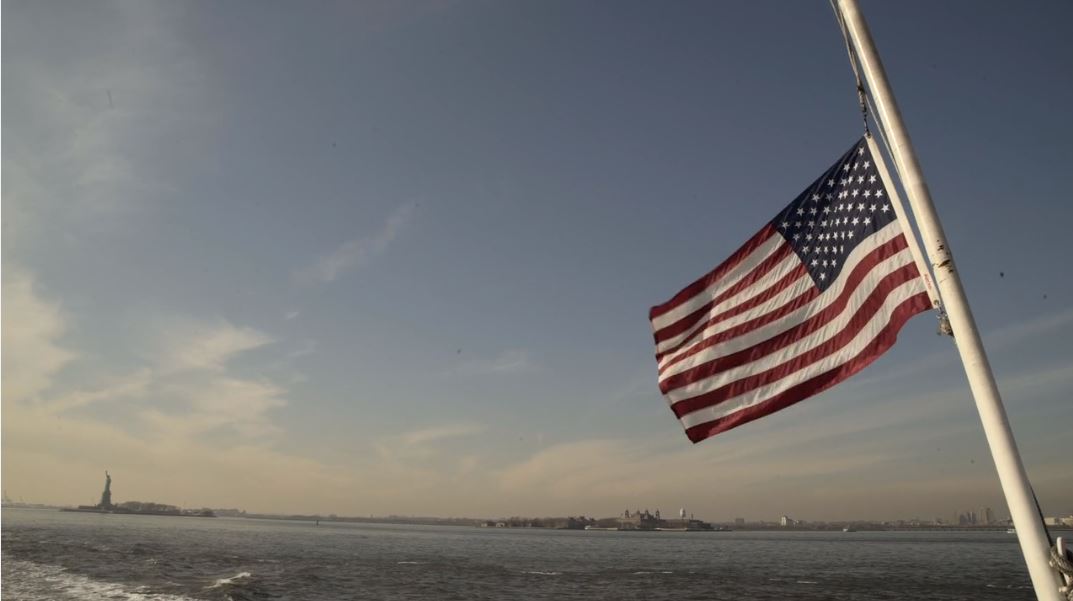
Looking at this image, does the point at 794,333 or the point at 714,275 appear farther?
the point at 714,275

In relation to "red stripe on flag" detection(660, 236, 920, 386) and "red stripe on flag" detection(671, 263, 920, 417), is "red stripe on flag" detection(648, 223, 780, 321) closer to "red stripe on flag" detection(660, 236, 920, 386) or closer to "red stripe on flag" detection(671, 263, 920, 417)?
"red stripe on flag" detection(660, 236, 920, 386)

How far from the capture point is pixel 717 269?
26.4 ft

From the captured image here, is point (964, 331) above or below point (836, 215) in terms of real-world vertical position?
below

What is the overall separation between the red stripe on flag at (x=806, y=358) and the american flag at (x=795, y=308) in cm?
1

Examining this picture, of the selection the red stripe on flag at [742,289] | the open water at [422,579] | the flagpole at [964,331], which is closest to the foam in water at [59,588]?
the open water at [422,579]

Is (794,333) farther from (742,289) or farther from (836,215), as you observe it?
(836,215)

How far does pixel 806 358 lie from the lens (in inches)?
272

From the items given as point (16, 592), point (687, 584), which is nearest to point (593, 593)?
point (687, 584)

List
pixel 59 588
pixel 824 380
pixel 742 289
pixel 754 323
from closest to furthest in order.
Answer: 1. pixel 824 380
2. pixel 754 323
3. pixel 742 289
4. pixel 59 588

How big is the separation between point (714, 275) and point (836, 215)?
1.63m

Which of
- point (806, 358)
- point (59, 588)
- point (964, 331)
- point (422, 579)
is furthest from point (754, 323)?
point (422, 579)

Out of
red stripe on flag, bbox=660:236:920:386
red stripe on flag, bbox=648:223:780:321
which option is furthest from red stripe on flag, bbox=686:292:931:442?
red stripe on flag, bbox=648:223:780:321

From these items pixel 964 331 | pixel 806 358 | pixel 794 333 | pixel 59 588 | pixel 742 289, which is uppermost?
pixel 742 289

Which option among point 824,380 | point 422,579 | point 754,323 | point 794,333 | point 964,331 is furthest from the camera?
point 422,579
